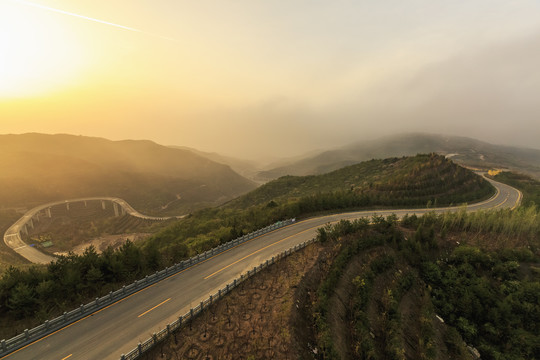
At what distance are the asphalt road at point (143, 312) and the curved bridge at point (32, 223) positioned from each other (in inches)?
2943

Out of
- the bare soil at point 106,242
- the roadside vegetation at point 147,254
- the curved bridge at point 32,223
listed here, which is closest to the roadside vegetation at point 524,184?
the roadside vegetation at point 147,254

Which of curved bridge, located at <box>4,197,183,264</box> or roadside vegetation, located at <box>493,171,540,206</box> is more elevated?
curved bridge, located at <box>4,197,183,264</box>

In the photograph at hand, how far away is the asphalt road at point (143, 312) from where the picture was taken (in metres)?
14.4

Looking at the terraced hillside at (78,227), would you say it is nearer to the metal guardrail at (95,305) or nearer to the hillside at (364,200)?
the hillside at (364,200)

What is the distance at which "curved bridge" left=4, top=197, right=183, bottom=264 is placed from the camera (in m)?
68.8

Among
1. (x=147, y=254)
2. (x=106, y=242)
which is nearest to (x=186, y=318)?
(x=147, y=254)

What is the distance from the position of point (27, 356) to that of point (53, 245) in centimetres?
9500

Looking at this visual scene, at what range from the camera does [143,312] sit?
59.2 ft

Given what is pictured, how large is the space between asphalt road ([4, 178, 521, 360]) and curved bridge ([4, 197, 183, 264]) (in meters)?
74.8

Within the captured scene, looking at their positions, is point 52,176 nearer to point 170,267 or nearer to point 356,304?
point 170,267

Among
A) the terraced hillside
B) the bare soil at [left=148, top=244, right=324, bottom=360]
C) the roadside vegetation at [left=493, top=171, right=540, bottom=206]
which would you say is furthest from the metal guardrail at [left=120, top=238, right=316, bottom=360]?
the terraced hillside

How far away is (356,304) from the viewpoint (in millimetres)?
21984

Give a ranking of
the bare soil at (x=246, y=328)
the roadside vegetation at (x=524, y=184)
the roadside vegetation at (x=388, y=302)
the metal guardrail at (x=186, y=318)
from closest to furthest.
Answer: the metal guardrail at (x=186, y=318) < the bare soil at (x=246, y=328) < the roadside vegetation at (x=388, y=302) < the roadside vegetation at (x=524, y=184)

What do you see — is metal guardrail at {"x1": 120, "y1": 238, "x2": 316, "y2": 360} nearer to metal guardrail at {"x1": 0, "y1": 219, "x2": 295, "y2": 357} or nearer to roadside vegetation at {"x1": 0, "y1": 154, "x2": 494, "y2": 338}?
metal guardrail at {"x1": 0, "y1": 219, "x2": 295, "y2": 357}
